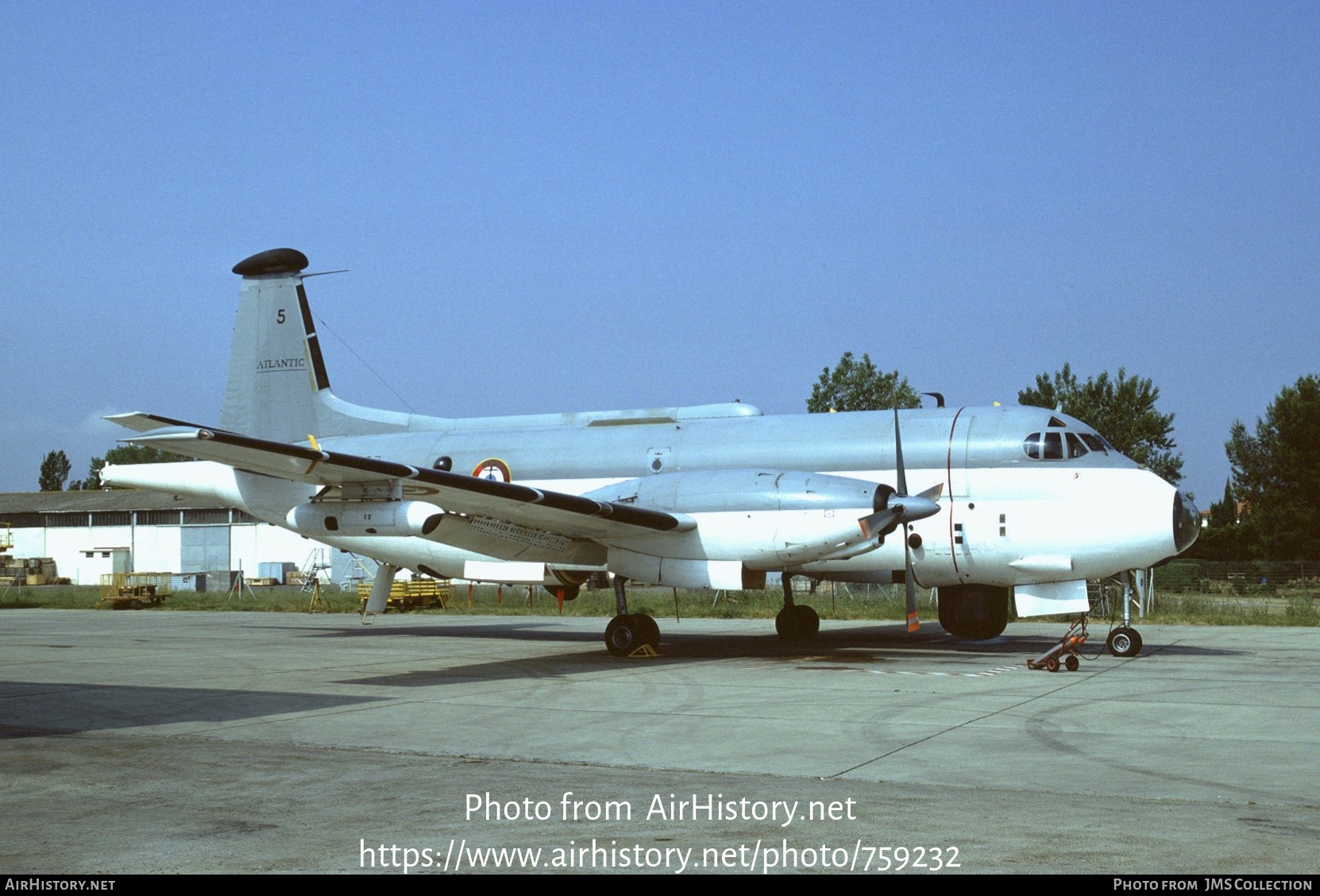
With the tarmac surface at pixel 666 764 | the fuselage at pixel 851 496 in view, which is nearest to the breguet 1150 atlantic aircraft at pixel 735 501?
the fuselage at pixel 851 496


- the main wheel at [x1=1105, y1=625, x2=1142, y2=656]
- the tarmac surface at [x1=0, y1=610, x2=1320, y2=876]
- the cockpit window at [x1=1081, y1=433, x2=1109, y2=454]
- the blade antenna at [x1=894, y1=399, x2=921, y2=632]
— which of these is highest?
the cockpit window at [x1=1081, y1=433, x2=1109, y2=454]

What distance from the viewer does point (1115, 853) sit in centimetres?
632

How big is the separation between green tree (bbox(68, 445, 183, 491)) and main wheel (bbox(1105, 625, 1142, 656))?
51621mm

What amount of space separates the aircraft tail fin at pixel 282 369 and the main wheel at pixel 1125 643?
45.6 ft

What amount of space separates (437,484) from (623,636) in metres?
4.56

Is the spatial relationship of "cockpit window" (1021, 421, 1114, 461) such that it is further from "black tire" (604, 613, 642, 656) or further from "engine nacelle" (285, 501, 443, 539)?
"engine nacelle" (285, 501, 443, 539)

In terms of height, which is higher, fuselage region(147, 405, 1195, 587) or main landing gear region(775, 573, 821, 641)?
fuselage region(147, 405, 1195, 587)

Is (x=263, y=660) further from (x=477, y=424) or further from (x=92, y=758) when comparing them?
(x=92, y=758)

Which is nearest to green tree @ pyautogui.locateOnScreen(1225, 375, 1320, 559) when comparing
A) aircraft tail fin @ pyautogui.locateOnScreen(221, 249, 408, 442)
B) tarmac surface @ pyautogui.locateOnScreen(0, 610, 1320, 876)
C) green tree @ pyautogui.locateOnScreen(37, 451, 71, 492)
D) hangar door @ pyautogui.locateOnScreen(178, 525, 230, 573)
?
tarmac surface @ pyautogui.locateOnScreen(0, 610, 1320, 876)

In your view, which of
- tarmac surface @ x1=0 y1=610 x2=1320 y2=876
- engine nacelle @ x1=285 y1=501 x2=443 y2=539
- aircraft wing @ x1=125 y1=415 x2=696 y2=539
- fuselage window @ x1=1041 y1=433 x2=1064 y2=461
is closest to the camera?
tarmac surface @ x1=0 y1=610 x2=1320 y2=876

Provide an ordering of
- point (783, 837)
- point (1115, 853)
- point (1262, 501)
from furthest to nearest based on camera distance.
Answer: point (1262, 501)
point (783, 837)
point (1115, 853)

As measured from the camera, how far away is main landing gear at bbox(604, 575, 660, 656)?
18656 millimetres
